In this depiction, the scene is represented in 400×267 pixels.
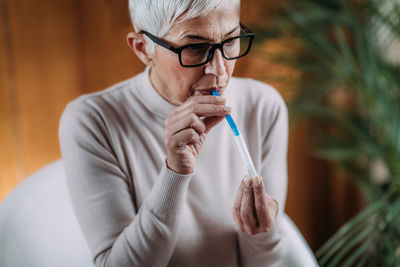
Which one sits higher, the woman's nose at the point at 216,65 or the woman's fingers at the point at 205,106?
the woman's nose at the point at 216,65

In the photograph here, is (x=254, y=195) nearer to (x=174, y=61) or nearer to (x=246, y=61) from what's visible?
(x=174, y=61)

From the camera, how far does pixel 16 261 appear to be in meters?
0.83

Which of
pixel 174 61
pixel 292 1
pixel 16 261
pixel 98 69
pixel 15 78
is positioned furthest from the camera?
pixel 292 1

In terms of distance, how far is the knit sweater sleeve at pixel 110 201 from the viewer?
0.73m

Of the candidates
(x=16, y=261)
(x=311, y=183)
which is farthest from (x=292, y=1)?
(x=16, y=261)

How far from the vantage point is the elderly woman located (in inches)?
26.2

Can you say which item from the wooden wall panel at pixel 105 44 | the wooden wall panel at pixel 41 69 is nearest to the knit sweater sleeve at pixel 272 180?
the wooden wall panel at pixel 105 44

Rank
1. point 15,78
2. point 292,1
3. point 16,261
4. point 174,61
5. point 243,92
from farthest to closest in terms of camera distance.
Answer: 1. point 292,1
2. point 15,78
3. point 243,92
4. point 16,261
5. point 174,61

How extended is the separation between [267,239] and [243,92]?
372 mm

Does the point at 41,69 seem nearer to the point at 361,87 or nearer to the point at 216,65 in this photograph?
the point at 216,65

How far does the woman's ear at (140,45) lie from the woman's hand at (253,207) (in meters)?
0.31

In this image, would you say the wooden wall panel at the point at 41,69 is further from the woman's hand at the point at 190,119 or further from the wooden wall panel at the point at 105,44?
the woman's hand at the point at 190,119

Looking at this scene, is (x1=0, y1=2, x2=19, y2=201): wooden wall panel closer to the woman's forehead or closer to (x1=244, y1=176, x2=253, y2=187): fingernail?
the woman's forehead

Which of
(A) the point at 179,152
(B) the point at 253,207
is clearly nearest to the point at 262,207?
(B) the point at 253,207
